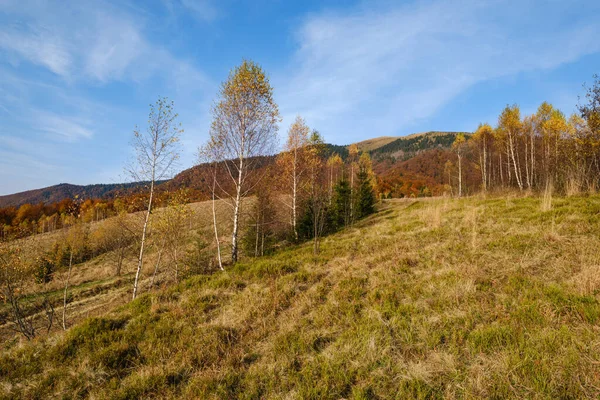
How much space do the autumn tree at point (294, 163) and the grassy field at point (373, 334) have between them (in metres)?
15.3

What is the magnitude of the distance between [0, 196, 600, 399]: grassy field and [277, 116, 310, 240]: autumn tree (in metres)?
15.3

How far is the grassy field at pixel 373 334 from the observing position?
135 inches

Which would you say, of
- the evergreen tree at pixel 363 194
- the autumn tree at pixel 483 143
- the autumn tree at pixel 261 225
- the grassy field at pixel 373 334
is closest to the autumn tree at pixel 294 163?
the autumn tree at pixel 261 225

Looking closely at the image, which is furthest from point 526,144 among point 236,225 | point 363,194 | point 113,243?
point 113,243

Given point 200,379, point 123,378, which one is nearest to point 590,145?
point 200,379

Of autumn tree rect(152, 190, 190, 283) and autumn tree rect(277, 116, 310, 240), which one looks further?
autumn tree rect(277, 116, 310, 240)

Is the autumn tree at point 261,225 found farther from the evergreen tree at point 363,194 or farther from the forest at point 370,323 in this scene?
the evergreen tree at point 363,194

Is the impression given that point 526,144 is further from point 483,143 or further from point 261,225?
point 261,225

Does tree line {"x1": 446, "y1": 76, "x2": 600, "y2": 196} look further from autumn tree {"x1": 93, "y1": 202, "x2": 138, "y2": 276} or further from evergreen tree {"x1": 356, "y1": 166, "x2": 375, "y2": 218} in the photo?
autumn tree {"x1": 93, "y1": 202, "x2": 138, "y2": 276}

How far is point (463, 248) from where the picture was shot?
7.73 metres

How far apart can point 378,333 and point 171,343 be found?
426cm

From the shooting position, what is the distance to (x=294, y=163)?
23.0 m

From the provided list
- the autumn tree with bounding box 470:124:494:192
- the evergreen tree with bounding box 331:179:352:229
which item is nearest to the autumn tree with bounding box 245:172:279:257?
the evergreen tree with bounding box 331:179:352:229

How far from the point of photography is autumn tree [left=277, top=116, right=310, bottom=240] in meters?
23.2
